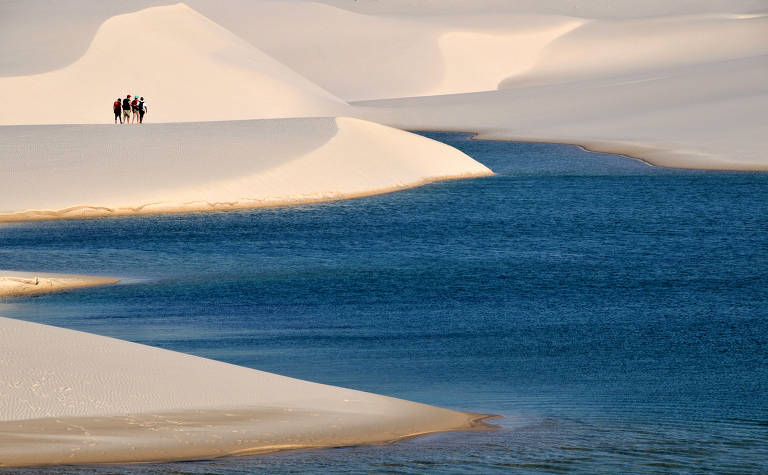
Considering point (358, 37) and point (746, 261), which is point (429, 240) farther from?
point (358, 37)

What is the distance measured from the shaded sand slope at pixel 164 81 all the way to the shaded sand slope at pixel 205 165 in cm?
1621

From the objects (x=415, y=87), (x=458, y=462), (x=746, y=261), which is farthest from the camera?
(x=415, y=87)

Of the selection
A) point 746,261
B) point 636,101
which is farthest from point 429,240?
point 636,101

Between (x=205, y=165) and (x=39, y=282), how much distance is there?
19.0 metres

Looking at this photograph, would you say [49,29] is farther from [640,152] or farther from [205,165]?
[205,165]

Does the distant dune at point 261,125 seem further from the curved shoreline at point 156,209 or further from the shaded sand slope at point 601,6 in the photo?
the shaded sand slope at point 601,6

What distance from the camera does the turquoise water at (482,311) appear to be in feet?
37.2

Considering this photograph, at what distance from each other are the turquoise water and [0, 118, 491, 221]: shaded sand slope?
83.4 inches

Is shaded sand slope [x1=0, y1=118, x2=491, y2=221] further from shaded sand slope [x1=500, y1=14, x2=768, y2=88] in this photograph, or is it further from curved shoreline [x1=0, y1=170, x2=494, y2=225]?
shaded sand slope [x1=500, y1=14, x2=768, y2=88]

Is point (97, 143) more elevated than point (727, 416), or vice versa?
point (97, 143)

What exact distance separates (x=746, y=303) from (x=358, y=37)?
9613cm

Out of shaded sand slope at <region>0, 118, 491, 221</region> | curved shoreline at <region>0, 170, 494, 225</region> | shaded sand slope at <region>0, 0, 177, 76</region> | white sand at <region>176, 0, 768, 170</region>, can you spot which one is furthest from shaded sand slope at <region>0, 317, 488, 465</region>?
shaded sand slope at <region>0, 0, 177, 76</region>

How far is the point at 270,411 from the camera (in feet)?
38.3

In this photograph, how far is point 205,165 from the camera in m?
40.0
